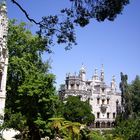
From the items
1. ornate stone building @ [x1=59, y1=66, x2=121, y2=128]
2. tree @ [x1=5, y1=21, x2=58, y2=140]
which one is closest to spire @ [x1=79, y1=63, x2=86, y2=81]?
ornate stone building @ [x1=59, y1=66, x2=121, y2=128]

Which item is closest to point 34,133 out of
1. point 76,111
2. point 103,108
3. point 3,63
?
point 3,63

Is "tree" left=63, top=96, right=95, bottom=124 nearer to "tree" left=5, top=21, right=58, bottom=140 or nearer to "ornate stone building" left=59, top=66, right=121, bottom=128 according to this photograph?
"ornate stone building" left=59, top=66, right=121, bottom=128

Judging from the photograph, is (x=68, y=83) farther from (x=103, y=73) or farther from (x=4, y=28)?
(x=4, y=28)

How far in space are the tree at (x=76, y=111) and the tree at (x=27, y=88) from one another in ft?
59.5

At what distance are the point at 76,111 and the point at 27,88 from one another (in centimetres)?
2676

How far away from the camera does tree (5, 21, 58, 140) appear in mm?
36881

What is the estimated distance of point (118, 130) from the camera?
123ft

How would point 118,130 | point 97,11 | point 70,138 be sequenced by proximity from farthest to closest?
point 118,130 → point 70,138 → point 97,11

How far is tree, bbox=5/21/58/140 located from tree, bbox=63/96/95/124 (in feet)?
59.5

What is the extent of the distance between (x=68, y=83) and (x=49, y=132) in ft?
126

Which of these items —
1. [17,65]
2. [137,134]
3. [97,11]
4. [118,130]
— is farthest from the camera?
[17,65]

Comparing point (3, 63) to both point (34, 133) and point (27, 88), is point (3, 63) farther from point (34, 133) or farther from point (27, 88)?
point (34, 133)

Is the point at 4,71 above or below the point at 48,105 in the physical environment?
above

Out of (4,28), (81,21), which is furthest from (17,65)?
(81,21)
